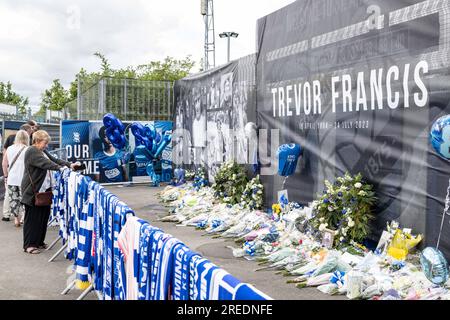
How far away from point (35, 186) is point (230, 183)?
4.08 meters

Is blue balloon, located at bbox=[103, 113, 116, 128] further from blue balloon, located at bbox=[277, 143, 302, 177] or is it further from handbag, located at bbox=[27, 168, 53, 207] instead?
handbag, located at bbox=[27, 168, 53, 207]

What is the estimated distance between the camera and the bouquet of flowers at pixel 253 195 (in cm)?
932

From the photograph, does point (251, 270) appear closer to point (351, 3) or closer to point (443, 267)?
point (443, 267)

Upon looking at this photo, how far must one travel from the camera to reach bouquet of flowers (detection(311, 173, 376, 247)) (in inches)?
249

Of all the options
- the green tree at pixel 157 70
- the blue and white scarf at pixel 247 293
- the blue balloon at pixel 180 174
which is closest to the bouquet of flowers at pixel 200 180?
the blue balloon at pixel 180 174

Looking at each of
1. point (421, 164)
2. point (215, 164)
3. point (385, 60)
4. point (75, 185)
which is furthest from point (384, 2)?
point (215, 164)

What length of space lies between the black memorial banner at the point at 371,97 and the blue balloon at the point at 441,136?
8.7 inches

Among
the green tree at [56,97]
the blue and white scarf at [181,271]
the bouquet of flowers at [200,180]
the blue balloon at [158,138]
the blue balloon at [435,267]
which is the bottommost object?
the blue balloon at [435,267]

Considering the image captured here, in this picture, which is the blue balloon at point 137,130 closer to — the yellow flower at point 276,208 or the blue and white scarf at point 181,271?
the yellow flower at point 276,208

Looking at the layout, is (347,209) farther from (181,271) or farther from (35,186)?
(181,271)

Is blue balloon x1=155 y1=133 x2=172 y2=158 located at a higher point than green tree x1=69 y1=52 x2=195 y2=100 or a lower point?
lower

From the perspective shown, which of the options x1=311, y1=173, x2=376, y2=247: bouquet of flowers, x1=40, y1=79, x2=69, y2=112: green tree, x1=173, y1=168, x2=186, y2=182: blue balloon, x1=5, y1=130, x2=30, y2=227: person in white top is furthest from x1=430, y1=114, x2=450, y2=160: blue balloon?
x1=40, y1=79, x2=69, y2=112: green tree

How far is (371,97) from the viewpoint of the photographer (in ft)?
20.8

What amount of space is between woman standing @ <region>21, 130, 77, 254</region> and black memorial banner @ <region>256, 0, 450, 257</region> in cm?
341
